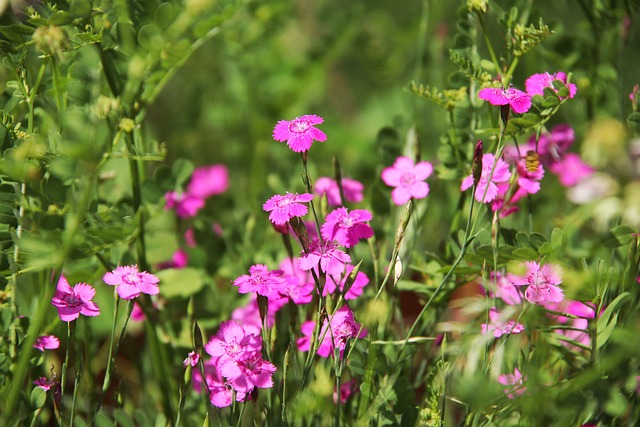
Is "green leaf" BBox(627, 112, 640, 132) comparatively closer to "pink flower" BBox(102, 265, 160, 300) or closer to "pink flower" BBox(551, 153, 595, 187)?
"pink flower" BBox(551, 153, 595, 187)

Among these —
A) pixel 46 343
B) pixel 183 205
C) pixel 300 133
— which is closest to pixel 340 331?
pixel 300 133

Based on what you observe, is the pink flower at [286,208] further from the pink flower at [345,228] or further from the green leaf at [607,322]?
the green leaf at [607,322]

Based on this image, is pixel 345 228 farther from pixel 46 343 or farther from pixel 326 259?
pixel 46 343

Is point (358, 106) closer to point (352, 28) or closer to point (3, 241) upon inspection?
point (352, 28)

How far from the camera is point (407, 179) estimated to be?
32.6 inches

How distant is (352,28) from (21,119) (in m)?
0.84

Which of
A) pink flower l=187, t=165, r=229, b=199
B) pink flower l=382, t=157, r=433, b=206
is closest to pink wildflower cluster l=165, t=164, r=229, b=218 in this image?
pink flower l=187, t=165, r=229, b=199

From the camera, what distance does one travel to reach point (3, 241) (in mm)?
696

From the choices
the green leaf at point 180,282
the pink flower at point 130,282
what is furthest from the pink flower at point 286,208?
the green leaf at point 180,282

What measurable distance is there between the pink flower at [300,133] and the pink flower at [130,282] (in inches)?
7.8

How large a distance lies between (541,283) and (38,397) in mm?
527

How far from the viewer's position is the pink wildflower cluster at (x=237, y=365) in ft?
2.14

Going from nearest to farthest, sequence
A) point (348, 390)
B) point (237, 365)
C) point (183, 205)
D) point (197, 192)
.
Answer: point (237, 365)
point (348, 390)
point (183, 205)
point (197, 192)

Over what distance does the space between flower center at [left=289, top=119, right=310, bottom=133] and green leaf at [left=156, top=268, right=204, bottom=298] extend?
296 mm
